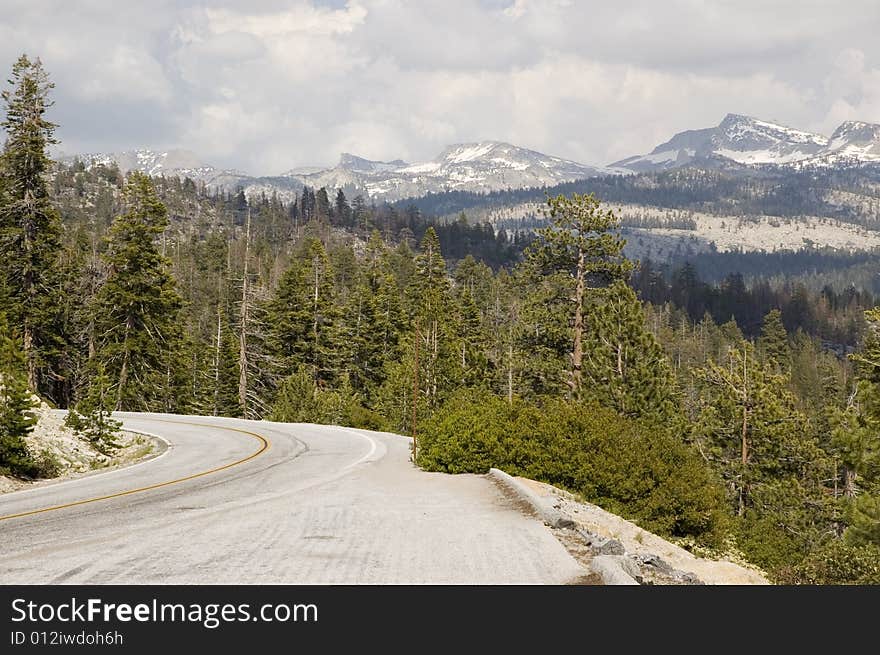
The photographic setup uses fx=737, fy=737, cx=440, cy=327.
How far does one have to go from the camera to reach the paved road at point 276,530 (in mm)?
7551

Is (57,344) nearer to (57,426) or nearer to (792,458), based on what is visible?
(57,426)

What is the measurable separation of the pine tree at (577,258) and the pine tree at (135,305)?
75.5ft

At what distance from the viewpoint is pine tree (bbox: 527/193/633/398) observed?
120ft

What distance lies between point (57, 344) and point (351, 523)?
40.1 metres

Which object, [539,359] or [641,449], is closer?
[641,449]

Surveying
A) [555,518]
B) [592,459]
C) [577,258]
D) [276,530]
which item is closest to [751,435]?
[577,258]

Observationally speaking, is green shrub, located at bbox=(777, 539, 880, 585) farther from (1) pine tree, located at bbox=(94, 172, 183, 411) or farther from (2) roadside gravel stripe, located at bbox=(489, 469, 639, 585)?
(1) pine tree, located at bbox=(94, 172, 183, 411)

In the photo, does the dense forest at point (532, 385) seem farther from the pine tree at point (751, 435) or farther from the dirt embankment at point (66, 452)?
the dirt embankment at point (66, 452)

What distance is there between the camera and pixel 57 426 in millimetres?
21672

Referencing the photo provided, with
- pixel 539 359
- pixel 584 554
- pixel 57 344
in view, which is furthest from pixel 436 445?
pixel 57 344

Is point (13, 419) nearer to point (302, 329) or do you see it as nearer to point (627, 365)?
point (627, 365)

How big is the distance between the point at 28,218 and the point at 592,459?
1372 inches

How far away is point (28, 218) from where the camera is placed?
38812 millimetres
